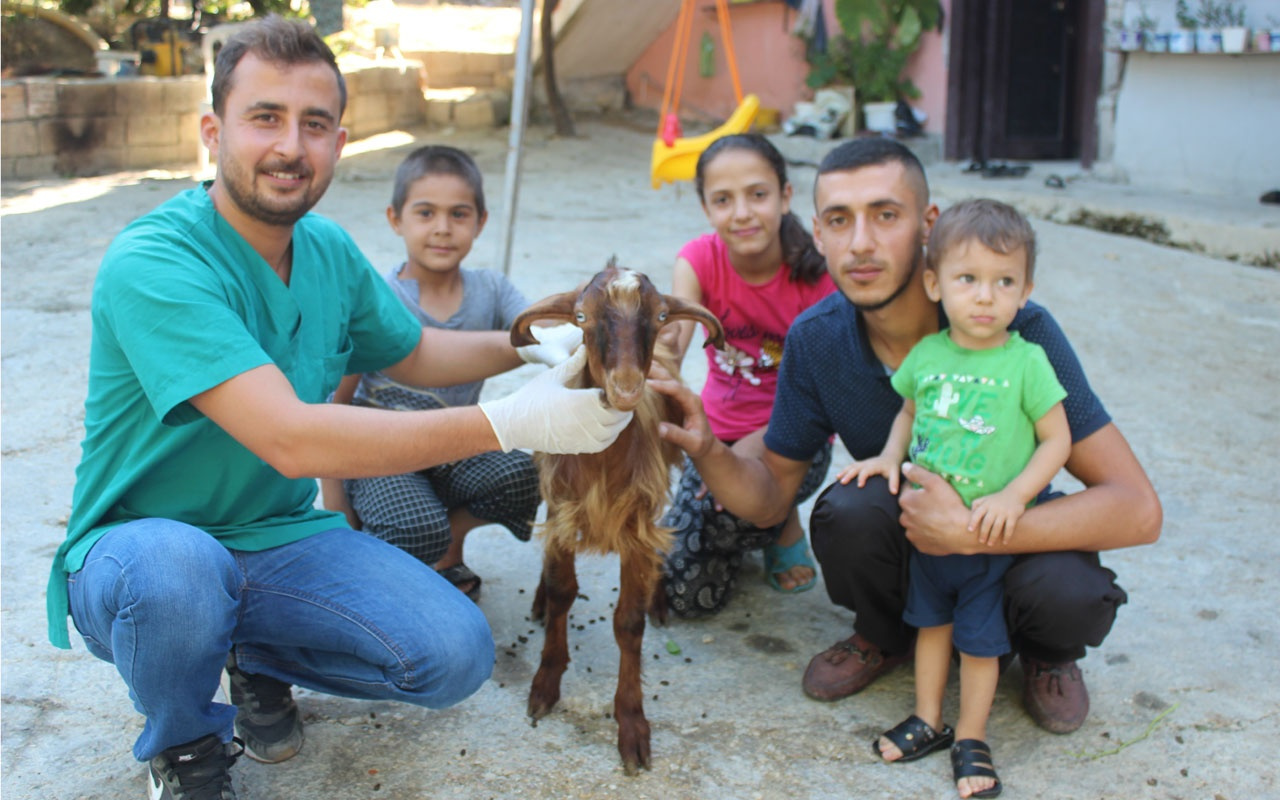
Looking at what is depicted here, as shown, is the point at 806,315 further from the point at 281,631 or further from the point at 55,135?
the point at 55,135

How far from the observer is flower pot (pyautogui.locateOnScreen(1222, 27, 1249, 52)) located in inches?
333

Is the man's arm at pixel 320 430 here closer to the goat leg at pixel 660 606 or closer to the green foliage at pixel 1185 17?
the goat leg at pixel 660 606

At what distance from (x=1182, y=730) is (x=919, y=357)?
4.23 ft

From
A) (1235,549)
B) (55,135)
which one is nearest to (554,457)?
(1235,549)

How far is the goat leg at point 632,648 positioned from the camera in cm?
295

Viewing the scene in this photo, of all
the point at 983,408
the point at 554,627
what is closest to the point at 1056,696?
the point at 983,408

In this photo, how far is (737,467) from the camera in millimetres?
3305

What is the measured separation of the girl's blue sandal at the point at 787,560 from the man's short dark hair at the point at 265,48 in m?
2.33

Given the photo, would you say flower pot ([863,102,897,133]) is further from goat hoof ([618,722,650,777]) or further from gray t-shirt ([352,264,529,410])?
goat hoof ([618,722,650,777])

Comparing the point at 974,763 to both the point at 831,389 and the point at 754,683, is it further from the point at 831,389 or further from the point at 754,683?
the point at 831,389

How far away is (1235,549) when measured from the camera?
13.3ft

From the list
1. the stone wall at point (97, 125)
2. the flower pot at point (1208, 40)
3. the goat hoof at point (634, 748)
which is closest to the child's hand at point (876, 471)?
the goat hoof at point (634, 748)

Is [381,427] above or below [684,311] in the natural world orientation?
below

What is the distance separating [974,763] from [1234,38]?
7867 mm
